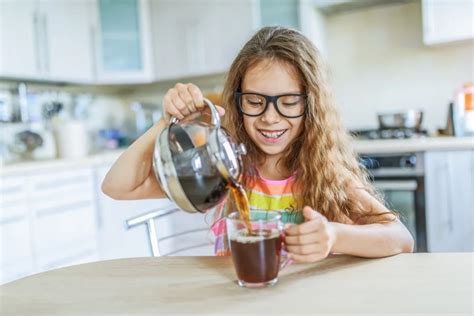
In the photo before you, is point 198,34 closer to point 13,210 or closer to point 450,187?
point 13,210

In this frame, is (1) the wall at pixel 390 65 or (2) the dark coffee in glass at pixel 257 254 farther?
(1) the wall at pixel 390 65

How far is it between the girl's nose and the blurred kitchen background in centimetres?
130

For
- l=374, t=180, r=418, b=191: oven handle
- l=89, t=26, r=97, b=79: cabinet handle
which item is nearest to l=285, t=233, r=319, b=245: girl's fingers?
l=374, t=180, r=418, b=191: oven handle

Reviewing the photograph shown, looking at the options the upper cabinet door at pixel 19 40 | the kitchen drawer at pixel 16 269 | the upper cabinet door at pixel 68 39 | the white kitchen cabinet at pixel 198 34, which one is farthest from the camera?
the white kitchen cabinet at pixel 198 34

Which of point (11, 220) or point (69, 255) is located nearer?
point (11, 220)

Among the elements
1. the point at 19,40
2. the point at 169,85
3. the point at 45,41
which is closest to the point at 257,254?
the point at 19,40

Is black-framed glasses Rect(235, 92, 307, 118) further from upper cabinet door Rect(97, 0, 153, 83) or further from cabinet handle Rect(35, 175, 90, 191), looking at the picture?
upper cabinet door Rect(97, 0, 153, 83)

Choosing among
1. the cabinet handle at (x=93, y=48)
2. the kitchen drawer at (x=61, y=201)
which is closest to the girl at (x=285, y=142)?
the kitchen drawer at (x=61, y=201)

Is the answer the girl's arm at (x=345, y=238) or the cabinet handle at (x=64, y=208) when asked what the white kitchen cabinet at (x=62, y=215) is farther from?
the girl's arm at (x=345, y=238)

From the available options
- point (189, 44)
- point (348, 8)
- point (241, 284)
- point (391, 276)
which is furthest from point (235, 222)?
point (189, 44)

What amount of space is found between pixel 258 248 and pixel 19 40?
7.72 feet

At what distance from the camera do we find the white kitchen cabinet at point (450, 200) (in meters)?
2.11

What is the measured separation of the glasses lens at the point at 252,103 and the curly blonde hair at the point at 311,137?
0.30ft

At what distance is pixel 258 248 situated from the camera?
2.01 feet
